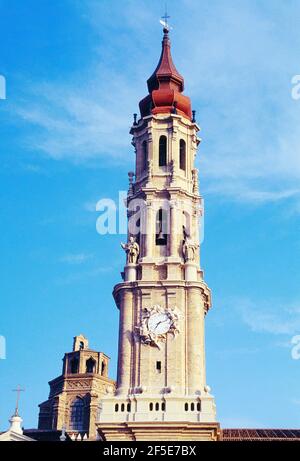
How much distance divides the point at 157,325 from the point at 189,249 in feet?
22.8

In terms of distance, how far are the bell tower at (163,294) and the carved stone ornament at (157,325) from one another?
8 cm

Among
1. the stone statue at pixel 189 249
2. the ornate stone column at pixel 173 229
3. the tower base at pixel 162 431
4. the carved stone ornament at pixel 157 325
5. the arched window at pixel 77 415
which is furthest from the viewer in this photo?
the arched window at pixel 77 415

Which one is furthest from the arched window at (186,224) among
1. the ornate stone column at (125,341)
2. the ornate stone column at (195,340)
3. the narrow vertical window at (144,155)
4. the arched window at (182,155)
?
the ornate stone column at (125,341)

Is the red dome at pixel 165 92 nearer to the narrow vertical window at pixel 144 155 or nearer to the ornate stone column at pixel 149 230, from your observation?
the narrow vertical window at pixel 144 155

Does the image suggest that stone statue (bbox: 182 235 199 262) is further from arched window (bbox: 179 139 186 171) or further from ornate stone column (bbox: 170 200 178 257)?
arched window (bbox: 179 139 186 171)

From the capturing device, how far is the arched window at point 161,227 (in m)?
66.3

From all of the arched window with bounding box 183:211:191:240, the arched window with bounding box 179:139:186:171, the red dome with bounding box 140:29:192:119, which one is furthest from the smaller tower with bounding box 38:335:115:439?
the red dome with bounding box 140:29:192:119

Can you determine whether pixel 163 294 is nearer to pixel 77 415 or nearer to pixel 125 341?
pixel 125 341

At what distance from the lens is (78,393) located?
9262 cm

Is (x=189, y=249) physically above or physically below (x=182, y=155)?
below

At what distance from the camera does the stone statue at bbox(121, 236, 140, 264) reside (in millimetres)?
65688

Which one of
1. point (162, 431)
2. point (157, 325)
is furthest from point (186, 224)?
point (162, 431)

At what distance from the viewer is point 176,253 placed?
2569 inches

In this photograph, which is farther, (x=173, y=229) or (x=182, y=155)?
(x=182, y=155)
